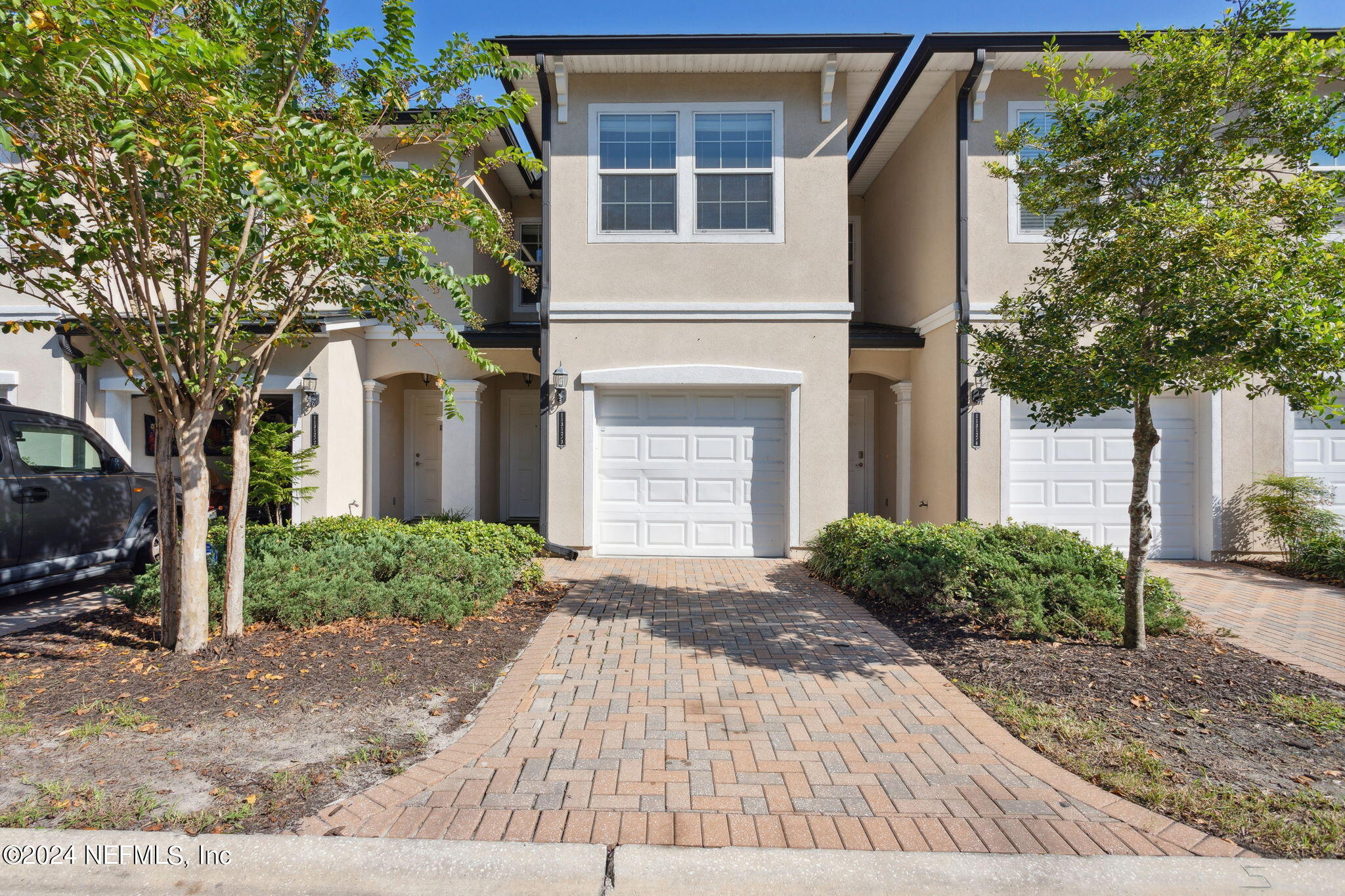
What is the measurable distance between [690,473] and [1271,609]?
6.07 m

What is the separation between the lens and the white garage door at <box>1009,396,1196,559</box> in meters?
8.74

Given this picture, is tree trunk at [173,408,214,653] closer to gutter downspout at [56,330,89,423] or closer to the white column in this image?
gutter downspout at [56,330,89,423]

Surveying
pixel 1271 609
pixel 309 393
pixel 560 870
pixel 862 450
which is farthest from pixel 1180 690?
pixel 309 393

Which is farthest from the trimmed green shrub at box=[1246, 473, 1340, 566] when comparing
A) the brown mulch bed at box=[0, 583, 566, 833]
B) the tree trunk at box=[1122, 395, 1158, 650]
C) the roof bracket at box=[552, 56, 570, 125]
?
the roof bracket at box=[552, 56, 570, 125]

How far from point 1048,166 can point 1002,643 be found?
3402mm

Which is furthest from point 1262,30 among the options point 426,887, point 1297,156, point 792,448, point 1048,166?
point 426,887

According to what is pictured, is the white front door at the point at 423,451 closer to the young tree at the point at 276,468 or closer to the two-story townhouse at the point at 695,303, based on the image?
the young tree at the point at 276,468

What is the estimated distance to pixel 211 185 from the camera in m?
3.46

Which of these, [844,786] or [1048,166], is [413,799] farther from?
[1048,166]

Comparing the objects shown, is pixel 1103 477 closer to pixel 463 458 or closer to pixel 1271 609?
pixel 1271 609

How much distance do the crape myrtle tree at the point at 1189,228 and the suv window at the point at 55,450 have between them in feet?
27.1

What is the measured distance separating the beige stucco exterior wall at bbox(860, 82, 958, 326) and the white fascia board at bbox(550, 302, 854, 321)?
1753 millimetres

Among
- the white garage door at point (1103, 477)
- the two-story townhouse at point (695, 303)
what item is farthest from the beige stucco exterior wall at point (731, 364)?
the white garage door at point (1103, 477)

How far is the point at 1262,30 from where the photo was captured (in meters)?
4.04
